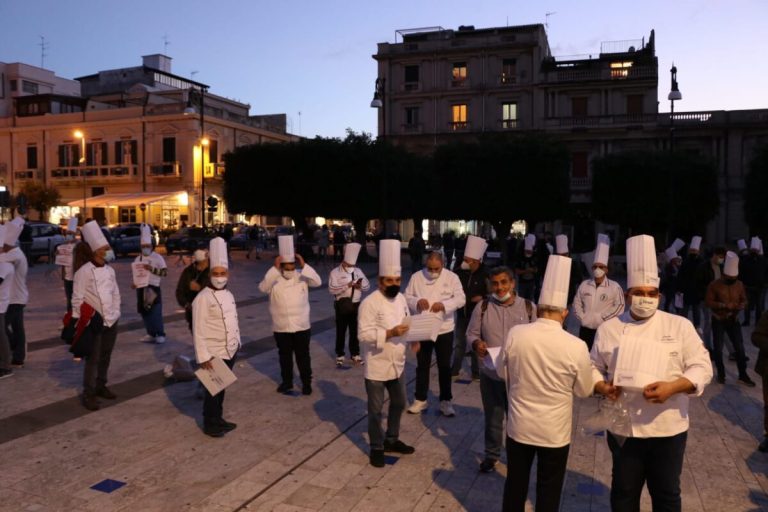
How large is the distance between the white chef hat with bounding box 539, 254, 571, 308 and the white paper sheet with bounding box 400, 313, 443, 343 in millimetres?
2310

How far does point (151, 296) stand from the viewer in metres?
10.6

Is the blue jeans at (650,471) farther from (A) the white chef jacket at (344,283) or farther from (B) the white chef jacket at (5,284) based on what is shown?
(B) the white chef jacket at (5,284)

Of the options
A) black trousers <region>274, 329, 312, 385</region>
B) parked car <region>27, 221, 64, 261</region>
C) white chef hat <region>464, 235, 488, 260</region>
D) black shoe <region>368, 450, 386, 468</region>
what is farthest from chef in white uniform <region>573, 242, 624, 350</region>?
parked car <region>27, 221, 64, 261</region>

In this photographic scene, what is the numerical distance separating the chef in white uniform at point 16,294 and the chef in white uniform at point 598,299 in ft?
24.2

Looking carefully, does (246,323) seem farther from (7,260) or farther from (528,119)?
(528,119)

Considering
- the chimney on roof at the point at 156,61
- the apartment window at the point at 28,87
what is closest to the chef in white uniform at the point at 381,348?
the apartment window at the point at 28,87

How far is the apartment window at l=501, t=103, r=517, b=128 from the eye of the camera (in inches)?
1801

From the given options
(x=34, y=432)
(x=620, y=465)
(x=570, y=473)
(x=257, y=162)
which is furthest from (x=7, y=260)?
(x=257, y=162)

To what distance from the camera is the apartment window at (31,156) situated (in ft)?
164

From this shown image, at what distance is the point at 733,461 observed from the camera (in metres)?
5.81

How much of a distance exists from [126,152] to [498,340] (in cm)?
4667

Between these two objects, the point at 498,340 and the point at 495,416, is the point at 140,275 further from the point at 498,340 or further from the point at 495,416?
the point at 495,416

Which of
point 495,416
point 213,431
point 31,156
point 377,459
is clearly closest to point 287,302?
point 213,431

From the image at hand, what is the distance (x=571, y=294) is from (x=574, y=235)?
35.8 metres
